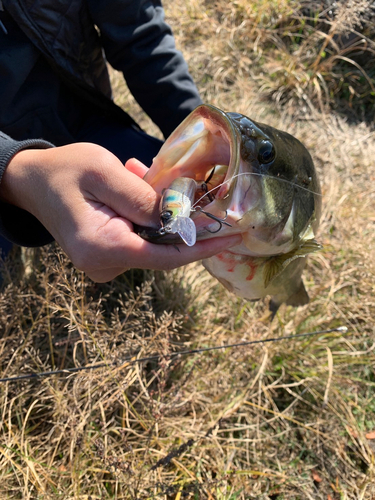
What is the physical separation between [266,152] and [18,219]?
1.05m

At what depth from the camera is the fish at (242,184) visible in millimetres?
1150

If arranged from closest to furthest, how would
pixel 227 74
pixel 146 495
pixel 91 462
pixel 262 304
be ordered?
pixel 146 495 < pixel 91 462 < pixel 262 304 < pixel 227 74

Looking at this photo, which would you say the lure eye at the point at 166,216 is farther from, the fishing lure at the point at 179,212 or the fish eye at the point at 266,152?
the fish eye at the point at 266,152

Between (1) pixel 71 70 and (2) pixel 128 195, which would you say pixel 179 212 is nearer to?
(2) pixel 128 195

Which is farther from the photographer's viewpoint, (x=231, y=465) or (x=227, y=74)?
(x=227, y=74)

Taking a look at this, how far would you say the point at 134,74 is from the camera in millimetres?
2568

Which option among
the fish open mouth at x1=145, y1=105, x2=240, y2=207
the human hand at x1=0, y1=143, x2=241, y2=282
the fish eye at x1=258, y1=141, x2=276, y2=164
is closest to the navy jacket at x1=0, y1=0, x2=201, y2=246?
the human hand at x1=0, y1=143, x2=241, y2=282

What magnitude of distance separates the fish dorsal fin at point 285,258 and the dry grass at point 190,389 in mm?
536

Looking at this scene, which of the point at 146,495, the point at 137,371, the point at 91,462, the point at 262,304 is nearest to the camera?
the point at 146,495

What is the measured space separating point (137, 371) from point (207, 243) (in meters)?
1.14

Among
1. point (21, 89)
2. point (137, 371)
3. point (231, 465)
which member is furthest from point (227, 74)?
point (231, 465)

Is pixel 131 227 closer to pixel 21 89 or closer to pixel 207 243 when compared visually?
pixel 207 243

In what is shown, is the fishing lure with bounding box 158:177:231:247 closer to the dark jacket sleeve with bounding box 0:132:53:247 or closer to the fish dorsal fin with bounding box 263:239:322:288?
the fish dorsal fin with bounding box 263:239:322:288

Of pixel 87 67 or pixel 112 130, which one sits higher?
pixel 87 67
